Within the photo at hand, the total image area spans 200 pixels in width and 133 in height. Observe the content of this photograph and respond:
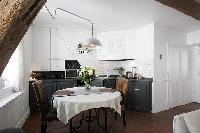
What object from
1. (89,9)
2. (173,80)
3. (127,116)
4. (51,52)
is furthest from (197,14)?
(51,52)

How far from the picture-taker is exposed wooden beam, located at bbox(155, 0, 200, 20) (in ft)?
8.98

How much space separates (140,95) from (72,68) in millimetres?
2131

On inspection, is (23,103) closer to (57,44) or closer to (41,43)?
(41,43)

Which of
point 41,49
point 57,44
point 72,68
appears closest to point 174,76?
point 72,68

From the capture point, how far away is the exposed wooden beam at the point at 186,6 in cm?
274

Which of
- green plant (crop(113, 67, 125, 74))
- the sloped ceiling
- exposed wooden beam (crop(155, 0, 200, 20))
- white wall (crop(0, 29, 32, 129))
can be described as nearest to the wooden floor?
white wall (crop(0, 29, 32, 129))

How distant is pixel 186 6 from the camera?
2.89 metres

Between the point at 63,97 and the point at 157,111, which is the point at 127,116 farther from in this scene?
the point at 63,97

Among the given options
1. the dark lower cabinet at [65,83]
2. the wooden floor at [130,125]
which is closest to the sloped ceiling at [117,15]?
the dark lower cabinet at [65,83]

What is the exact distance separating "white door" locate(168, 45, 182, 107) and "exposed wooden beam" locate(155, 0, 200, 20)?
114 inches

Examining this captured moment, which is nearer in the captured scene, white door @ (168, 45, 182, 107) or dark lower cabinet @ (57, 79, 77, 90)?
dark lower cabinet @ (57, 79, 77, 90)

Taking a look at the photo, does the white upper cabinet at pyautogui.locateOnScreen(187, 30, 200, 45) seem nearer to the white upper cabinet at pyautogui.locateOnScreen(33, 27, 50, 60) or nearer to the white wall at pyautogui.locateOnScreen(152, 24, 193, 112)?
the white wall at pyautogui.locateOnScreen(152, 24, 193, 112)

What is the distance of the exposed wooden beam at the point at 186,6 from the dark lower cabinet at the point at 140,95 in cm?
245

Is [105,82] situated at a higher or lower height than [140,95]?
higher
